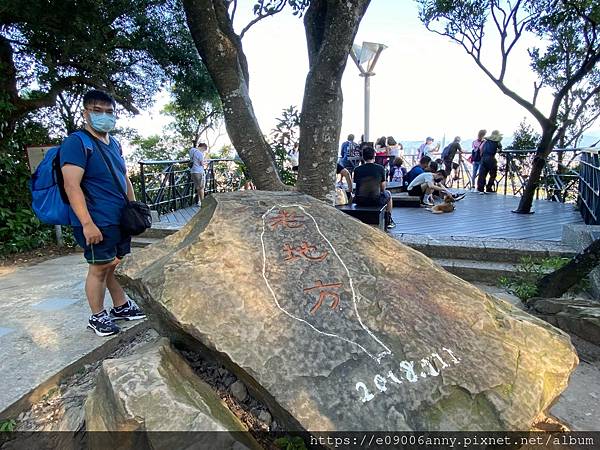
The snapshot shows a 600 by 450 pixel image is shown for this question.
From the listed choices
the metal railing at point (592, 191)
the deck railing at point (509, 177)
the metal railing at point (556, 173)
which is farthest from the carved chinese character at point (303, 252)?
the metal railing at point (556, 173)

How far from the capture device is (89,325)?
3.00 m

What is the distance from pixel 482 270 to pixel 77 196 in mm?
3962

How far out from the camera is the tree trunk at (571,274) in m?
3.19

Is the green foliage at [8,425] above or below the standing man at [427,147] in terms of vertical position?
below

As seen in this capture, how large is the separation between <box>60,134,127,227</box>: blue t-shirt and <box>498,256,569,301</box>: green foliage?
358 centimetres

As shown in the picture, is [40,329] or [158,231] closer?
[40,329]

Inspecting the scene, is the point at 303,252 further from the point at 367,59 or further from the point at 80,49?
the point at 367,59

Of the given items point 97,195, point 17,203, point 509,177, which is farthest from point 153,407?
point 509,177

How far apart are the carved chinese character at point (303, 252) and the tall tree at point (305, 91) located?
4.67ft

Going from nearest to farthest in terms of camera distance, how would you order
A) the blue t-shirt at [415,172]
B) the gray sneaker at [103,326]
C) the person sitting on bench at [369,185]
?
the gray sneaker at [103,326]
the person sitting on bench at [369,185]
the blue t-shirt at [415,172]

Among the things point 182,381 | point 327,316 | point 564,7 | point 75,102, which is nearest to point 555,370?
point 327,316

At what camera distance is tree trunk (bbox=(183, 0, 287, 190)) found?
339cm

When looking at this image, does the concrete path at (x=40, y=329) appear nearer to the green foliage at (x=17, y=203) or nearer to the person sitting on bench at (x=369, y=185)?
the green foliage at (x=17, y=203)

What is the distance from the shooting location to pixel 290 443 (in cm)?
185
